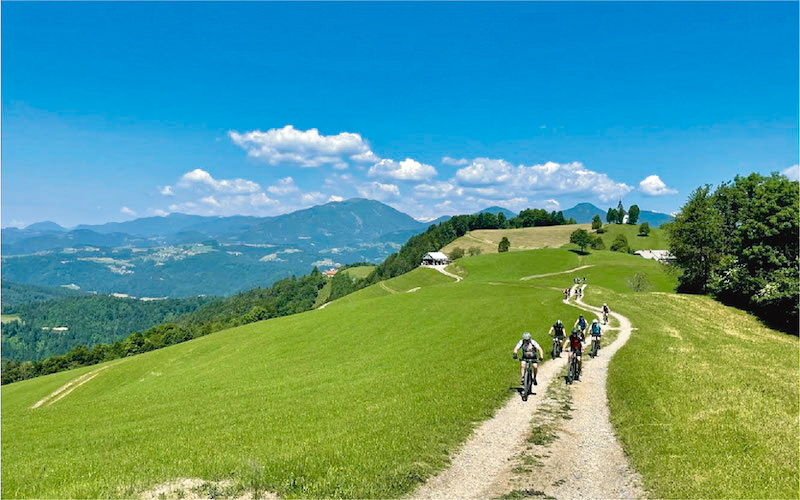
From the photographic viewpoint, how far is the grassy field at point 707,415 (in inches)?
496

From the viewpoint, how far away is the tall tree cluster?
54750 millimetres

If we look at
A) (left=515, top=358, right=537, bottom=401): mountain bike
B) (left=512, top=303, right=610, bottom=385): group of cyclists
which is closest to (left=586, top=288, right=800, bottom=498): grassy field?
(left=512, top=303, right=610, bottom=385): group of cyclists

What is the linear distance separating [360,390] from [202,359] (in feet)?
134

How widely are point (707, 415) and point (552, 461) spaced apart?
28.5ft

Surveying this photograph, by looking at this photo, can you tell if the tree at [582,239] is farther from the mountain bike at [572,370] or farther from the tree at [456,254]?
the mountain bike at [572,370]

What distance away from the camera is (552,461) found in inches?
570

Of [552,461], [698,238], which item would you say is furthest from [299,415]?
[698,238]

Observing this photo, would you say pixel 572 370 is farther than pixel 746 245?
No

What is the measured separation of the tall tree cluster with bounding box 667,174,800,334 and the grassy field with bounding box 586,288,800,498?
1889cm

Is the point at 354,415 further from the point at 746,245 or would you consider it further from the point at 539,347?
the point at 746,245

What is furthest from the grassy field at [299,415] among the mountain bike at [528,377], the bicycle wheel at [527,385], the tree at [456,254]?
the tree at [456,254]

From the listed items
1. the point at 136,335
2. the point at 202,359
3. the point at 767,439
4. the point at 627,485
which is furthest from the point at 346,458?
the point at 136,335

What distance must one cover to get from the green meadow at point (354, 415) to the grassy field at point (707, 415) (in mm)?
100

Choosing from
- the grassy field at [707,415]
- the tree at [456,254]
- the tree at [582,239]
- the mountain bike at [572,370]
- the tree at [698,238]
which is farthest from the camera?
the tree at [456,254]
